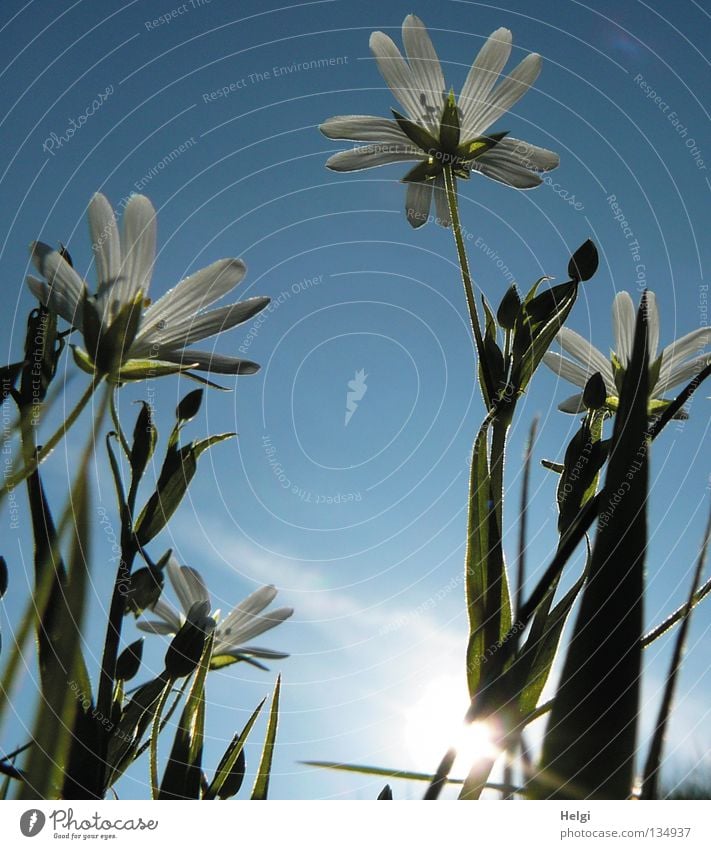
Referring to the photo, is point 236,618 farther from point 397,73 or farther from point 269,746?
point 397,73

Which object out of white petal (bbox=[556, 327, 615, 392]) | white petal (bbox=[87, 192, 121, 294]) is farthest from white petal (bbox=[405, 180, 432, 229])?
white petal (bbox=[87, 192, 121, 294])

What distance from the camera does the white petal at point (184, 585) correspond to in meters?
0.50

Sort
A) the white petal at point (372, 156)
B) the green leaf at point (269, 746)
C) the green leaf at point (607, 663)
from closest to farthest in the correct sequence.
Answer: the green leaf at point (607, 663)
the green leaf at point (269, 746)
the white petal at point (372, 156)

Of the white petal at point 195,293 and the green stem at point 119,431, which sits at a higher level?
the white petal at point 195,293

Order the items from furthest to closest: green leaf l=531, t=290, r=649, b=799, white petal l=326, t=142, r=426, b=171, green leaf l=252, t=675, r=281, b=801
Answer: white petal l=326, t=142, r=426, b=171, green leaf l=252, t=675, r=281, b=801, green leaf l=531, t=290, r=649, b=799

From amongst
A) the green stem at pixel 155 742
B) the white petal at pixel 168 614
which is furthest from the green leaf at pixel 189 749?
the white petal at pixel 168 614

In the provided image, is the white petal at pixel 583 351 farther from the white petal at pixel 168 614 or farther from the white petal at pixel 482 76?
the white petal at pixel 168 614

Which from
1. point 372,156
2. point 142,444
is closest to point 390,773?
point 142,444

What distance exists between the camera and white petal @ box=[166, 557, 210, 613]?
0.50 metres

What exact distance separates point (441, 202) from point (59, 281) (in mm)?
358

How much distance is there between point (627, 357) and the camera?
0.53 metres

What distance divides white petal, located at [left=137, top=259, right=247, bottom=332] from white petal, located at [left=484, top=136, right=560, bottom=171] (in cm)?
25

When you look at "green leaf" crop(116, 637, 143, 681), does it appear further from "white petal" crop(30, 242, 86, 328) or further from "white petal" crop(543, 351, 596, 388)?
"white petal" crop(543, 351, 596, 388)
